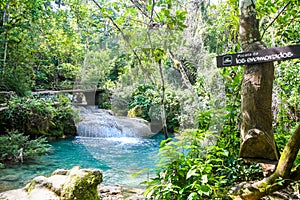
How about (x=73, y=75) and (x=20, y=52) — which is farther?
(x=73, y=75)

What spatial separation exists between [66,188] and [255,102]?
70.1 inches

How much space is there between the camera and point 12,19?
7477 mm

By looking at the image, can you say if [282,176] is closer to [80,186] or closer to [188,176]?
[188,176]

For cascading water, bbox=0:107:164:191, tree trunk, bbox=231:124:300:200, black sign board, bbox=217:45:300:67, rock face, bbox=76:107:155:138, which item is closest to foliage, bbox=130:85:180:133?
cascading water, bbox=0:107:164:191

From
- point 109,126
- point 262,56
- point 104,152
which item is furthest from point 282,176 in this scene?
point 109,126

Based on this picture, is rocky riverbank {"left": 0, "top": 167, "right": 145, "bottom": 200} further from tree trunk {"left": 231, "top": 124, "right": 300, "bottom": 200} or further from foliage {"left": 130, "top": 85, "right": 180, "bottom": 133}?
foliage {"left": 130, "top": 85, "right": 180, "bottom": 133}

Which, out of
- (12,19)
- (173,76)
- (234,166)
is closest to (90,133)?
(12,19)

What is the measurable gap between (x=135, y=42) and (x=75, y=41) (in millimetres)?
10153

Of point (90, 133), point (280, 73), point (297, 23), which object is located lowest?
point (90, 133)

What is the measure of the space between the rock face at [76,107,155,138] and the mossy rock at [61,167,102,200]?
19.0 feet

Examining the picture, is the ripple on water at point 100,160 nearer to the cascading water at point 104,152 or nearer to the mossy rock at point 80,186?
the cascading water at point 104,152

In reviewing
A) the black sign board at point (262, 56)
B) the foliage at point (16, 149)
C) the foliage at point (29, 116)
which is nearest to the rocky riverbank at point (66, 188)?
the black sign board at point (262, 56)

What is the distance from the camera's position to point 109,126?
9.53 m

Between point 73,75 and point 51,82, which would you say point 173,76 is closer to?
point 73,75
